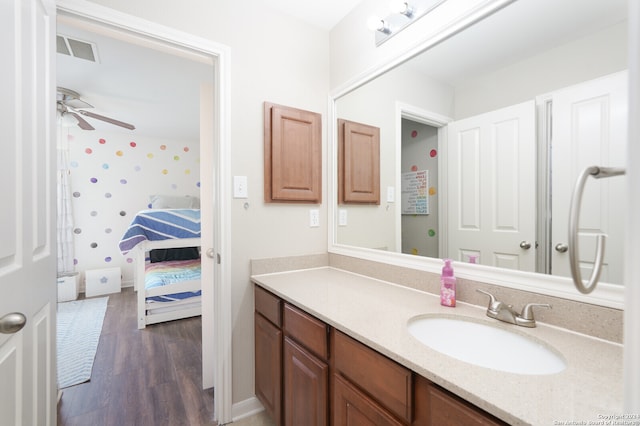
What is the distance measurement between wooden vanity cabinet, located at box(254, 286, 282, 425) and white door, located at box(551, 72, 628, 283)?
47.0 inches

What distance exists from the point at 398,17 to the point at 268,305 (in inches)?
65.1

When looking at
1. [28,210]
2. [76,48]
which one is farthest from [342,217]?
[76,48]

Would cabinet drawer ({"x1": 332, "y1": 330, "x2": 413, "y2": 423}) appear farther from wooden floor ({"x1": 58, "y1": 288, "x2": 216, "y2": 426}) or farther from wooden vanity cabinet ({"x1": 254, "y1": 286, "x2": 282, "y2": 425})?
wooden floor ({"x1": 58, "y1": 288, "x2": 216, "y2": 426})

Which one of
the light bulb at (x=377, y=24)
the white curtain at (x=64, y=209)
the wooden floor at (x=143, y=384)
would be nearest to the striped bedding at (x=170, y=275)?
the wooden floor at (x=143, y=384)

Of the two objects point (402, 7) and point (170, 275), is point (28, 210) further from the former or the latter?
point (170, 275)

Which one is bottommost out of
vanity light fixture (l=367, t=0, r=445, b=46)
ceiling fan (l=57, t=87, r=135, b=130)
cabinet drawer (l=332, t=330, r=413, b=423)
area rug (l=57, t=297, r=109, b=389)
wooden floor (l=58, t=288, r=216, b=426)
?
wooden floor (l=58, t=288, r=216, b=426)

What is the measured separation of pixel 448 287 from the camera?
118 centimetres

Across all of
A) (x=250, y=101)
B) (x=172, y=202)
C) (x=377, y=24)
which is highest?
(x=377, y=24)

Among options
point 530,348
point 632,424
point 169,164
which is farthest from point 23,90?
point 169,164

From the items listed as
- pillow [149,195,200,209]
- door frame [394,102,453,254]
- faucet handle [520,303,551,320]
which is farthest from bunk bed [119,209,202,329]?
faucet handle [520,303,551,320]

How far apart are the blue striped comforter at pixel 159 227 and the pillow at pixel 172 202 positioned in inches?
52.1

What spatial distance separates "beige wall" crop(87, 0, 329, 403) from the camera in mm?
1648

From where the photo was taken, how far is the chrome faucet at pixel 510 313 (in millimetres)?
956

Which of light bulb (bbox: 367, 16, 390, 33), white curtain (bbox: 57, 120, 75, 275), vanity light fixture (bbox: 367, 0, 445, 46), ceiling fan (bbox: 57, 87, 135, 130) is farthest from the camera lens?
white curtain (bbox: 57, 120, 75, 275)
